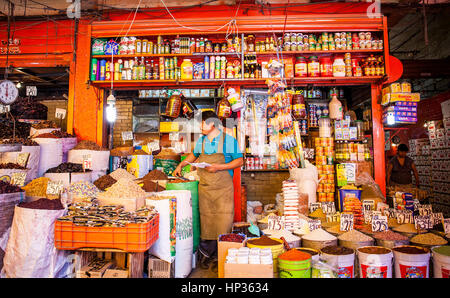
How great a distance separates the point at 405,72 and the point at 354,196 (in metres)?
3.87

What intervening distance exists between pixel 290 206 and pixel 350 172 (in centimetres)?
157

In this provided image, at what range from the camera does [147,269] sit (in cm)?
254

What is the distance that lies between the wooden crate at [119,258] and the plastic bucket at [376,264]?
180 centimetres

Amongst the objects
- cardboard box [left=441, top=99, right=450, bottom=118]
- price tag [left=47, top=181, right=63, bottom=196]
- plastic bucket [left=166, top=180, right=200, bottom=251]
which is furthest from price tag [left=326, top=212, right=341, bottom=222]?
cardboard box [left=441, top=99, right=450, bottom=118]

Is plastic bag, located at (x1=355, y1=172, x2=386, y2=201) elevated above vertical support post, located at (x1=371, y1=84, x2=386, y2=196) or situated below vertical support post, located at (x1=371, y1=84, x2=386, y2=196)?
below

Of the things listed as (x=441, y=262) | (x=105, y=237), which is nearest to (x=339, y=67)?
(x=441, y=262)

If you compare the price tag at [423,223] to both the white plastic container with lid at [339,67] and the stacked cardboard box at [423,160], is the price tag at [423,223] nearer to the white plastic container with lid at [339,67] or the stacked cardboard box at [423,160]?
the white plastic container with lid at [339,67]

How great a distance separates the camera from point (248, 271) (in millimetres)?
1883

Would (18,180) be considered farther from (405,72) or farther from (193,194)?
(405,72)

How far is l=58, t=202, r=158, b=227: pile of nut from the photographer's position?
206cm

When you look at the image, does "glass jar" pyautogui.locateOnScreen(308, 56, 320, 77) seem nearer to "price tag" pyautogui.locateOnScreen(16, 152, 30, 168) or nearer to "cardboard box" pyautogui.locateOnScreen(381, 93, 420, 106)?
"cardboard box" pyautogui.locateOnScreen(381, 93, 420, 106)

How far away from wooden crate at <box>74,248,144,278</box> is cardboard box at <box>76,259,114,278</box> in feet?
0.14

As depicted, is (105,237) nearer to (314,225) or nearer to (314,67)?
(314,225)
